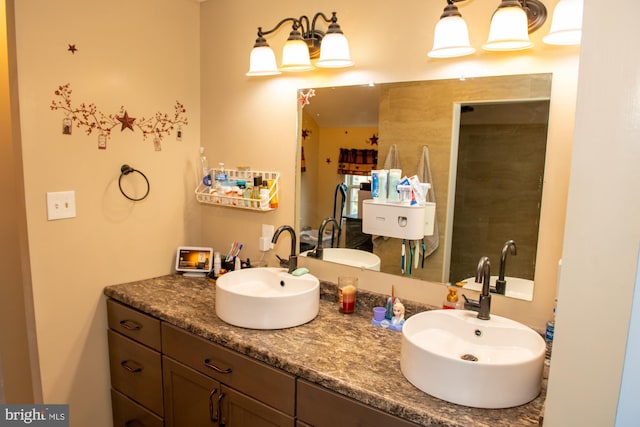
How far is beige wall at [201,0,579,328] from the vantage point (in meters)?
1.45

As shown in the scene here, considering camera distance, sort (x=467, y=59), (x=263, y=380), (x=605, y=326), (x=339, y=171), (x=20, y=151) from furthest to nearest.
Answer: (x=339, y=171) < (x=20, y=151) < (x=467, y=59) < (x=263, y=380) < (x=605, y=326)

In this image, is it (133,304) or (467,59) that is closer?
(467,59)

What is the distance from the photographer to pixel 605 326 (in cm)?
77

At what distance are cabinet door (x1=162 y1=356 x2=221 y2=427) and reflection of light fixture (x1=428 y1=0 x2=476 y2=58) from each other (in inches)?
Answer: 62.5

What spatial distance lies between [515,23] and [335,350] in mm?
1293

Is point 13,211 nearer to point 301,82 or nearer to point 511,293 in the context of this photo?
point 301,82

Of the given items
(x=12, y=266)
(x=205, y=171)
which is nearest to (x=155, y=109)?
(x=205, y=171)

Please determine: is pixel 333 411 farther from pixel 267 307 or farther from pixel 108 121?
pixel 108 121

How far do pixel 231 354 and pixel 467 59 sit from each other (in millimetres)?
1474

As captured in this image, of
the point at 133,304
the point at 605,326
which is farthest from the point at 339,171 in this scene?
the point at 605,326

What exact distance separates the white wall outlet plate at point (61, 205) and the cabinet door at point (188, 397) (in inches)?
33.1

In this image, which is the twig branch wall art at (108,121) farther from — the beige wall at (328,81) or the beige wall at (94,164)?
the beige wall at (328,81)

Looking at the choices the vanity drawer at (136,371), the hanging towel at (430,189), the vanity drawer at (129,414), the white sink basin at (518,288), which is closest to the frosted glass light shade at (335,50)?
the hanging towel at (430,189)

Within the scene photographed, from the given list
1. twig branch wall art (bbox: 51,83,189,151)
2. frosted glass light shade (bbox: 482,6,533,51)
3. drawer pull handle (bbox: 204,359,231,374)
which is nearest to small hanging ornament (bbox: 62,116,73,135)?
twig branch wall art (bbox: 51,83,189,151)
